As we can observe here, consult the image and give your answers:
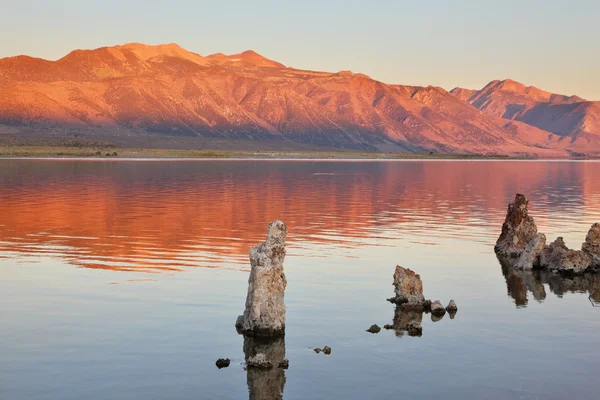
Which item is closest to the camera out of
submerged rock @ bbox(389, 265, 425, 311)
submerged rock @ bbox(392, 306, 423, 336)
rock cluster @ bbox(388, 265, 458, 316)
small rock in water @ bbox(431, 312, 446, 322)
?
submerged rock @ bbox(392, 306, 423, 336)

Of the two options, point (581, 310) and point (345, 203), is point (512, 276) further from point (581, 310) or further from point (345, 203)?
point (345, 203)

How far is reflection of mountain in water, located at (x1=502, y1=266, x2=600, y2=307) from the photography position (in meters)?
31.1

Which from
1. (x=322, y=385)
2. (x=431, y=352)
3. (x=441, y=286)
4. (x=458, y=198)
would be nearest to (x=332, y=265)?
(x=441, y=286)

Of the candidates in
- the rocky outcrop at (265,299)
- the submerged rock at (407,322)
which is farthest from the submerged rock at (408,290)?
the rocky outcrop at (265,299)

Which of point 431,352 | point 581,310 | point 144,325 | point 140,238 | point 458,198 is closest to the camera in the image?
point 431,352

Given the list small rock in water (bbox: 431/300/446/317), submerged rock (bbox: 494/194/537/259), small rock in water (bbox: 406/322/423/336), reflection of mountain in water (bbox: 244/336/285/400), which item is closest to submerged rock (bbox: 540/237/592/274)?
submerged rock (bbox: 494/194/537/259)

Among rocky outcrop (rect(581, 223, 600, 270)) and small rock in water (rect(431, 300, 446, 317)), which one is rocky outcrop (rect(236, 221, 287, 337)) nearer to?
small rock in water (rect(431, 300, 446, 317))

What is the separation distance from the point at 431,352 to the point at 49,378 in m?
10.1

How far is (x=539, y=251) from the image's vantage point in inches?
1490

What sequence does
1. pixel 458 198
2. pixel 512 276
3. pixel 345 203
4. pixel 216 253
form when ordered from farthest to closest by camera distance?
1. pixel 458 198
2. pixel 345 203
3. pixel 216 253
4. pixel 512 276

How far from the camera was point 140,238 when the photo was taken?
1721 inches

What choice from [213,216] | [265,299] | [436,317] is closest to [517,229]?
[436,317]

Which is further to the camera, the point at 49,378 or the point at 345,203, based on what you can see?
the point at 345,203

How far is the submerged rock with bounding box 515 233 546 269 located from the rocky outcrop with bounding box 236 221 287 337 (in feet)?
56.7
